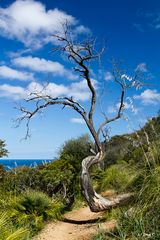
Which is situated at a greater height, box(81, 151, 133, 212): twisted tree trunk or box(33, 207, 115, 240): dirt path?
box(81, 151, 133, 212): twisted tree trunk

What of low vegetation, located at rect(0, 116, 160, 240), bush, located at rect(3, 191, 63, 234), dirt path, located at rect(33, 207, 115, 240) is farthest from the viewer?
bush, located at rect(3, 191, 63, 234)

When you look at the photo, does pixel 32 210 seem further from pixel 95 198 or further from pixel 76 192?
pixel 76 192

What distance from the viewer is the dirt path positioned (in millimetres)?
9586

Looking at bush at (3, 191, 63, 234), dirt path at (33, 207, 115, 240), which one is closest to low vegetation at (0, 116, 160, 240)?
bush at (3, 191, 63, 234)

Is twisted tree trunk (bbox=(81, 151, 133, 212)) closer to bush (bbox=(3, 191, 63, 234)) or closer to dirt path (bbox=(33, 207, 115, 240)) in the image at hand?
dirt path (bbox=(33, 207, 115, 240))

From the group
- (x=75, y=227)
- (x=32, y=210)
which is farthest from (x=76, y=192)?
(x=32, y=210)

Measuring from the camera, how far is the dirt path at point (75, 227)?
9.59 meters

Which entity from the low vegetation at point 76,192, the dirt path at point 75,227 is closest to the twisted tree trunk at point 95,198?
the low vegetation at point 76,192

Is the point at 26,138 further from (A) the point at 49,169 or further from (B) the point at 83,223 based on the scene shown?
(B) the point at 83,223

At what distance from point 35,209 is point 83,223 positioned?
147 cm

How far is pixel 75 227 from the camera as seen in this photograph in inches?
446

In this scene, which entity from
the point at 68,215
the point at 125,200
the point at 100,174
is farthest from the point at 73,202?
the point at 125,200

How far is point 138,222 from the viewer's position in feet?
21.8

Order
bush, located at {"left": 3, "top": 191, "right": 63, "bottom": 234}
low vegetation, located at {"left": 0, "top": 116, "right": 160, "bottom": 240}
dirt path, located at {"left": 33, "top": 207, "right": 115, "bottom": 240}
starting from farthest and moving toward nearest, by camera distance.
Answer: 1. bush, located at {"left": 3, "top": 191, "right": 63, "bottom": 234}
2. dirt path, located at {"left": 33, "top": 207, "right": 115, "bottom": 240}
3. low vegetation, located at {"left": 0, "top": 116, "right": 160, "bottom": 240}
